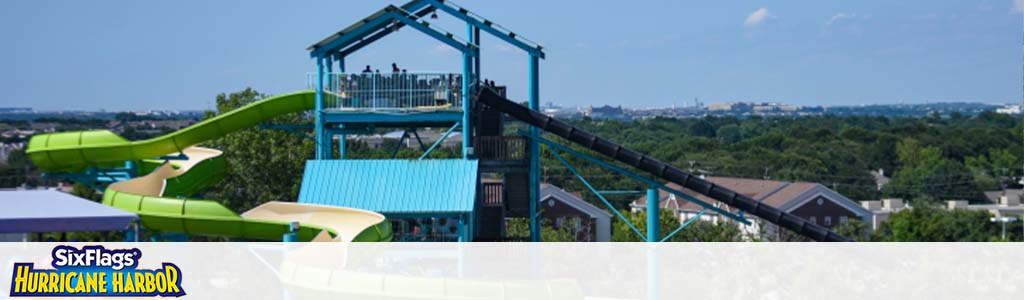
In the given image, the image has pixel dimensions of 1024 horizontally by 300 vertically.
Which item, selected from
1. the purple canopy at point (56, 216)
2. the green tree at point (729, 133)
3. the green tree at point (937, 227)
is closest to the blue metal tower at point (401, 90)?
the purple canopy at point (56, 216)

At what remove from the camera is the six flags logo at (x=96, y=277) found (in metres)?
17.1

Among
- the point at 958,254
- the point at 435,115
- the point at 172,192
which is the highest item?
the point at 435,115

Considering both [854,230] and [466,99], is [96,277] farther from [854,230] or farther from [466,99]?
[854,230]

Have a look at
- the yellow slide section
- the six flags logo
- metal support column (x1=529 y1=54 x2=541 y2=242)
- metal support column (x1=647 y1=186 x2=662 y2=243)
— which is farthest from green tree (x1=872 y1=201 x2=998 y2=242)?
the six flags logo

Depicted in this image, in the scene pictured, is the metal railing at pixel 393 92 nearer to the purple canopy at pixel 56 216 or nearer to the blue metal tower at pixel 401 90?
the blue metal tower at pixel 401 90

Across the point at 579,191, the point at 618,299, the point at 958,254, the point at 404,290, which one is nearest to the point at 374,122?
the point at 618,299

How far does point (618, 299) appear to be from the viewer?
23766 millimetres

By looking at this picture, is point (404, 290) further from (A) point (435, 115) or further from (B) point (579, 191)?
(B) point (579, 191)

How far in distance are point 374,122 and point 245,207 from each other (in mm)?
11463

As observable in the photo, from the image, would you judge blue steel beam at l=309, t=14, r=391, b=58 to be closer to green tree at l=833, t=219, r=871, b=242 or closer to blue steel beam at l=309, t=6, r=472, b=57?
blue steel beam at l=309, t=6, r=472, b=57

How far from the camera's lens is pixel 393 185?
25.8 metres

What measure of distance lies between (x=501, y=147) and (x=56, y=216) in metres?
11.4

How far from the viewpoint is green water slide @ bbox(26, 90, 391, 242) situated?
2289cm

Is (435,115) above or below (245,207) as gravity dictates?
above
